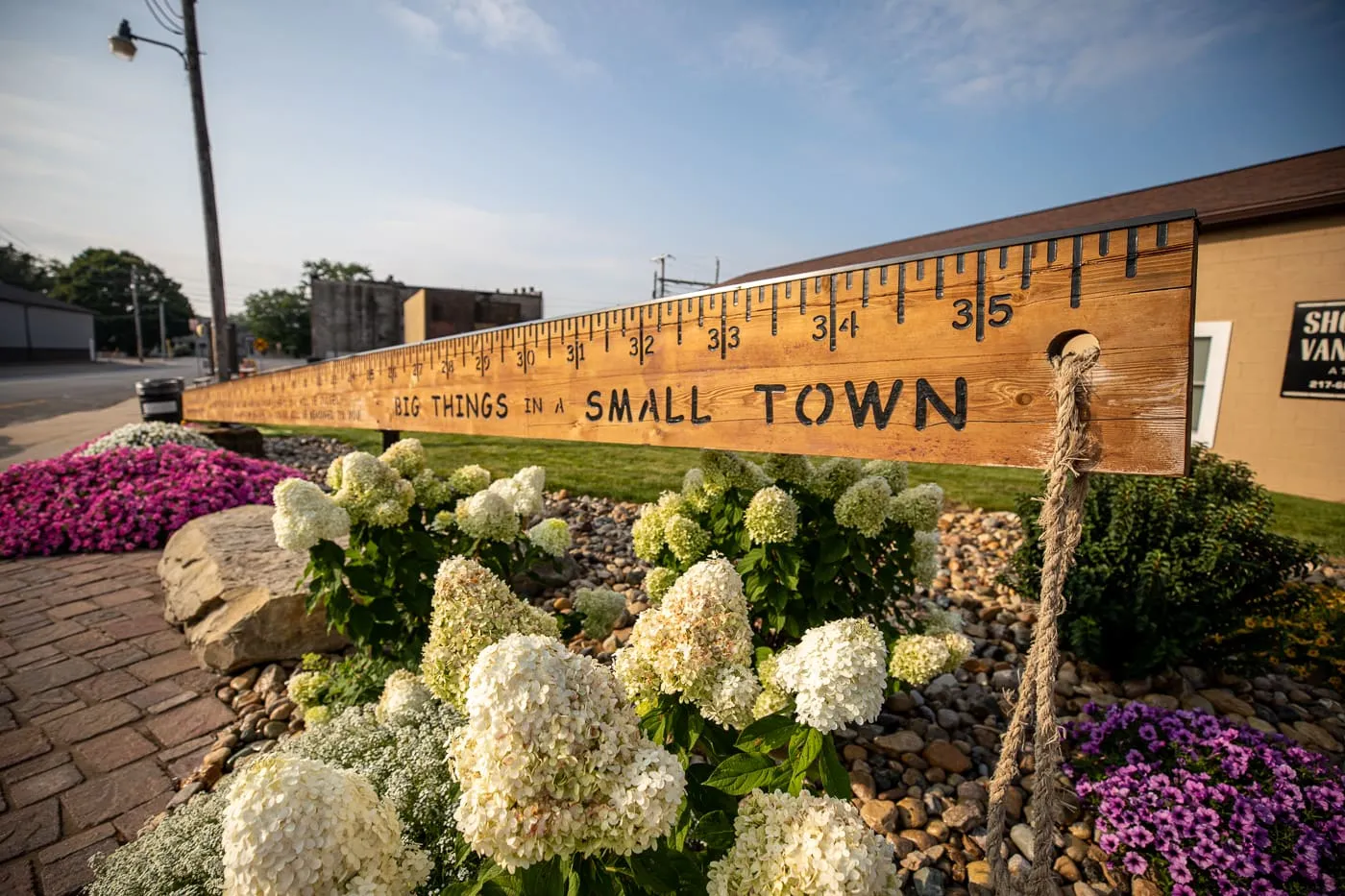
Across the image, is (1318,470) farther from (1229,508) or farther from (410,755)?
(410,755)

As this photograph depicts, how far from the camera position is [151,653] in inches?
117

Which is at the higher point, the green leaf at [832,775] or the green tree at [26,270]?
the green tree at [26,270]

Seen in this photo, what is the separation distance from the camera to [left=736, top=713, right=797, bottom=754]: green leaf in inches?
42.3

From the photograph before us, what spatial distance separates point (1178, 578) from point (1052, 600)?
7.86 ft

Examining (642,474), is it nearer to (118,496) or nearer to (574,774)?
(118,496)

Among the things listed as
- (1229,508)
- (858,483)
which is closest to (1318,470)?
(1229,508)

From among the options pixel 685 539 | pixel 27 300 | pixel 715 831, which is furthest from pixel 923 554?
pixel 27 300

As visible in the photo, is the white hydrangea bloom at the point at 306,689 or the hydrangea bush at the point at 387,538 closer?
the hydrangea bush at the point at 387,538

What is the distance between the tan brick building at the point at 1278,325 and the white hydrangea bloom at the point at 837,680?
6.35 meters

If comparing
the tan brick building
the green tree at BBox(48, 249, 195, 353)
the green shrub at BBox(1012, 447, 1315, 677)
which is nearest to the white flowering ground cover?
the green shrub at BBox(1012, 447, 1315, 677)

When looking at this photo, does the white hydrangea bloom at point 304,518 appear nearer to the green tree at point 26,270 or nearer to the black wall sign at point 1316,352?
the black wall sign at point 1316,352

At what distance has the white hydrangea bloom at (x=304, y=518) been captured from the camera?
6.95ft

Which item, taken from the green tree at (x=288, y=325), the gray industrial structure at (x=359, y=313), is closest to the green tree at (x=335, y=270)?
the green tree at (x=288, y=325)

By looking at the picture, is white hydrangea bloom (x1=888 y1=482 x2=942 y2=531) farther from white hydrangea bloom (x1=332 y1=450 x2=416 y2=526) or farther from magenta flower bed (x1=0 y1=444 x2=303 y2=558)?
magenta flower bed (x1=0 y1=444 x2=303 y2=558)
